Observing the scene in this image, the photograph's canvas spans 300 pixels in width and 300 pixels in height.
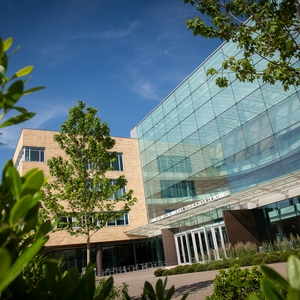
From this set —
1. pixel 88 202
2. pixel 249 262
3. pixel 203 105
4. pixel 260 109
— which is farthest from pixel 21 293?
pixel 203 105

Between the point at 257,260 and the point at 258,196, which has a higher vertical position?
the point at 258,196

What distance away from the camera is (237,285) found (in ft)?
20.3

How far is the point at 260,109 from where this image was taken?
19703mm

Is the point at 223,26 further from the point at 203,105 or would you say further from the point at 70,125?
the point at 203,105

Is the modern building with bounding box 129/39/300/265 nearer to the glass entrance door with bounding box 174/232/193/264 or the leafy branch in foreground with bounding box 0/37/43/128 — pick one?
the glass entrance door with bounding box 174/232/193/264

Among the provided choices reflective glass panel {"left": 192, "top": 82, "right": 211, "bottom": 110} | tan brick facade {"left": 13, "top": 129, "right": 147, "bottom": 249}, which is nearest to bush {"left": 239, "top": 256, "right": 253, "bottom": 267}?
reflective glass panel {"left": 192, "top": 82, "right": 211, "bottom": 110}

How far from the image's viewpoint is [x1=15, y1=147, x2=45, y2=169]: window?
2862 centimetres

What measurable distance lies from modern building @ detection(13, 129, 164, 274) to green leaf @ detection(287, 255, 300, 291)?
1103 inches

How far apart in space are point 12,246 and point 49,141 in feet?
102

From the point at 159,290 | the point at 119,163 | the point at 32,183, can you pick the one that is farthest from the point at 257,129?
the point at 32,183

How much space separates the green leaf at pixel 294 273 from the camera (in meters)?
0.64

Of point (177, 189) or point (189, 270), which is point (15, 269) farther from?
point (177, 189)

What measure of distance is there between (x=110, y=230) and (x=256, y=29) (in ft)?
86.5

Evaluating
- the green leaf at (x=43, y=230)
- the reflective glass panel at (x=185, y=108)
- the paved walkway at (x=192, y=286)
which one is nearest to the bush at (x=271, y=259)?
the paved walkway at (x=192, y=286)
